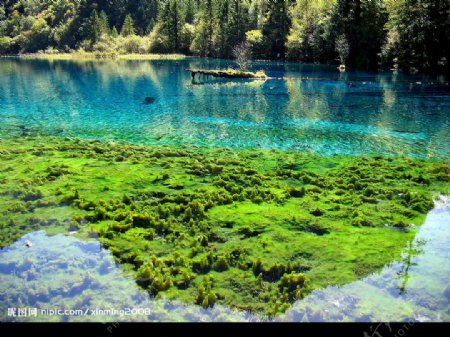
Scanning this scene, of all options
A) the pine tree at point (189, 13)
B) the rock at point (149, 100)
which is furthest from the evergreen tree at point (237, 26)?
the rock at point (149, 100)

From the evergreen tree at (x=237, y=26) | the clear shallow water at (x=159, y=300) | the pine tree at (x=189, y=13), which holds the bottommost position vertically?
the clear shallow water at (x=159, y=300)

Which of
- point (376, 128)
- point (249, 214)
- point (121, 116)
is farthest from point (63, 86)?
point (249, 214)

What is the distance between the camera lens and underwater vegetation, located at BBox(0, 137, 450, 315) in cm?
962

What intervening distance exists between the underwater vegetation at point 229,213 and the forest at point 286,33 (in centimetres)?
5133

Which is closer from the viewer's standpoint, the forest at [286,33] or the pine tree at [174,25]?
the forest at [286,33]

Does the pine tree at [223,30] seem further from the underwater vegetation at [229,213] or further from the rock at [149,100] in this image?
the underwater vegetation at [229,213]

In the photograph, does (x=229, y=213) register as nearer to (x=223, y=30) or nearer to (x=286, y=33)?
(x=286, y=33)

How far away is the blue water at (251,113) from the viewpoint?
2442 cm

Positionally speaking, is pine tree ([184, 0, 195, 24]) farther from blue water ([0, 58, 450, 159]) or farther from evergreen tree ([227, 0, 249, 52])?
blue water ([0, 58, 450, 159])

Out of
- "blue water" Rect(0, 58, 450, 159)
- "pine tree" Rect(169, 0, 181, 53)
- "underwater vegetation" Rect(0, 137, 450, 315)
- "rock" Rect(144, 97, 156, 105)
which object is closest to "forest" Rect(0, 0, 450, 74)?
"pine tree" Rect(169, 0, 181, 53)

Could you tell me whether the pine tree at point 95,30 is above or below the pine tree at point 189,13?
below

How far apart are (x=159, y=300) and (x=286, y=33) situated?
3848 inches

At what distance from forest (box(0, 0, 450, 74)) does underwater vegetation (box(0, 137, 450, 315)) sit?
51.3 m
